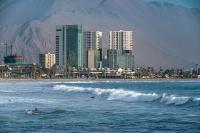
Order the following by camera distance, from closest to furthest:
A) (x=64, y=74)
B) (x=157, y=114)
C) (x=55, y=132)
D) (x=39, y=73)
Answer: (x=55, y=132), (x=157, y=114), (x=39, y=73), (x=64, y=74)

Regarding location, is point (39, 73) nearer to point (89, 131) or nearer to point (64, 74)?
point (64, 74)

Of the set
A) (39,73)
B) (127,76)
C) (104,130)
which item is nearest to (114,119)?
(104,130)

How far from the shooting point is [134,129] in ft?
74.2

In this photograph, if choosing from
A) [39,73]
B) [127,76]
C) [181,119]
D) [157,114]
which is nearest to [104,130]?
[181,119]

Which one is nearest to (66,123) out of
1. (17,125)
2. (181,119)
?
(17,125)

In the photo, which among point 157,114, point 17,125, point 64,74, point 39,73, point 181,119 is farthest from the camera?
point 64,74

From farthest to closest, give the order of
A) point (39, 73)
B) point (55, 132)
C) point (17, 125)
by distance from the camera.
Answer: point (39, 73) → point (17, 125) → point (55, 132)

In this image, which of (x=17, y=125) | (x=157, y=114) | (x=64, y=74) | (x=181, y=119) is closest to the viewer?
(x=17, y=125)

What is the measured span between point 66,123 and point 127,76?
172 meters

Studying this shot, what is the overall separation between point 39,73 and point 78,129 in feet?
521

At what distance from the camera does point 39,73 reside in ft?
593

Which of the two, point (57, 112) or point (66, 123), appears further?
point (57, 112)

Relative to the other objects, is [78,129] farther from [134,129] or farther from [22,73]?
[22,73]

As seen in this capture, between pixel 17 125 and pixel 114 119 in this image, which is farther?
pixel 114 119
